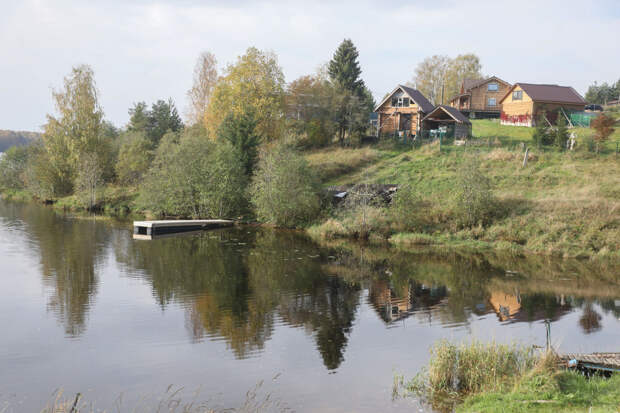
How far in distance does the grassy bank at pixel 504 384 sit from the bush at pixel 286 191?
2589cm

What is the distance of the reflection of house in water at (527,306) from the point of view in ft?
59.0

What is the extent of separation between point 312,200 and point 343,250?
8.57 meters

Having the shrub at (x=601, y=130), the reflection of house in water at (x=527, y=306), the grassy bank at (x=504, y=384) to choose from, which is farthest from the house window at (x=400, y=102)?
the grassy bank at (x=504, y=384)

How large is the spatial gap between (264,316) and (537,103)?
48581 millimetres

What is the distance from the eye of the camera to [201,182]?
42625 millimetres

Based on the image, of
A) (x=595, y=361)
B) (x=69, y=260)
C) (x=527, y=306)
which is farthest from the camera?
(x=69, y=260)

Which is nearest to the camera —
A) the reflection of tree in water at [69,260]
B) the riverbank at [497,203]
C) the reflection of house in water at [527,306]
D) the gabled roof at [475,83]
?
the reflection of tree in water at [69,260]

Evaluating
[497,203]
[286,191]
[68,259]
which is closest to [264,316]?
[68,259]

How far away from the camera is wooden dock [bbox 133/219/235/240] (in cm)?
3578

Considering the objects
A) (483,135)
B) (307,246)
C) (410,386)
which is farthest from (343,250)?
(483,135)

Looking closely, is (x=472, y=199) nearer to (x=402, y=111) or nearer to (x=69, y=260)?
(x=69, y=260)

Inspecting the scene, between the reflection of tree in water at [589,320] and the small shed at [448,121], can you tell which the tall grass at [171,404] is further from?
the small shed at [448,121]

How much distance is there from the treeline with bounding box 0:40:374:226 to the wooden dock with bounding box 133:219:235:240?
8.47ft

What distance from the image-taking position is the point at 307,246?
31672 millimetres
